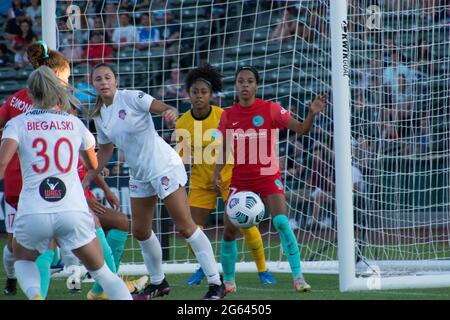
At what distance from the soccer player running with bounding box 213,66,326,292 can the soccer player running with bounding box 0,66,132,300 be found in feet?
9.61

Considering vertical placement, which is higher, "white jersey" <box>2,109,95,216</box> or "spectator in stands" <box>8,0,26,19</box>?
"spectator in stands" <box>8,0,26,19</box>

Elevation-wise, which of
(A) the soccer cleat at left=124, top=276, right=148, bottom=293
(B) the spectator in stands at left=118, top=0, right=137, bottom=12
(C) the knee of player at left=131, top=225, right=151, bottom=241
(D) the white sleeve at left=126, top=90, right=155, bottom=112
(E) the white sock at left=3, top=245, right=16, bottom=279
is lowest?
(A) the soccer cleat at left=124, top=276, right=148, bottom=293

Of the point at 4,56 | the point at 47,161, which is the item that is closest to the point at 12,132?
the point at 47,161

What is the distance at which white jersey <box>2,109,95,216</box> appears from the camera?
257 inches

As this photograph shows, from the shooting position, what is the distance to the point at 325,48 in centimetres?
1162

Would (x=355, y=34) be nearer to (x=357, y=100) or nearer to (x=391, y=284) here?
(x=357, y=100)

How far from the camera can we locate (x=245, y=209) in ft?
29.6

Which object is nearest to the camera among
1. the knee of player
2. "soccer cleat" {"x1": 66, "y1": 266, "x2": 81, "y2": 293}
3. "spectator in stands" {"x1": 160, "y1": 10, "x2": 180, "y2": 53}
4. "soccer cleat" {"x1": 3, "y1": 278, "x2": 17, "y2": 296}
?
the knee of player

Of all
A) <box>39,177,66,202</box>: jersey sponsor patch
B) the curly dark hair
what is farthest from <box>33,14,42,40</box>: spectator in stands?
<box>39,177,66,202</box>: jersey sponsor patch

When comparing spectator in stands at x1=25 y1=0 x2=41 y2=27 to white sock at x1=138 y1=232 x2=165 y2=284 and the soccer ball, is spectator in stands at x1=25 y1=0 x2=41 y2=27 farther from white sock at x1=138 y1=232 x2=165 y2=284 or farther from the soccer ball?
white sock at x1=138 y1=232 x2=165 y2=284

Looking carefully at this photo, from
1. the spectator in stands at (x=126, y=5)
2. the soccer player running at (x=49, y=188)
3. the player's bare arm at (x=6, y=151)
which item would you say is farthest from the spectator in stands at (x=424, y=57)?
the spectator in stands at (x=126, y=5)

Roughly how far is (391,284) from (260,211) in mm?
1346

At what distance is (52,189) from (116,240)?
8.87 feet

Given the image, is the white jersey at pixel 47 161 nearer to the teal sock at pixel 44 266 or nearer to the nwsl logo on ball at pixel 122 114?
the nwsl logo on ball at pixel 122 114
